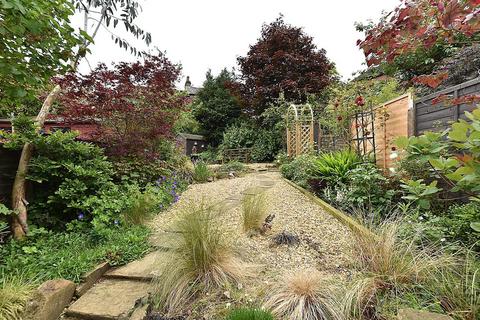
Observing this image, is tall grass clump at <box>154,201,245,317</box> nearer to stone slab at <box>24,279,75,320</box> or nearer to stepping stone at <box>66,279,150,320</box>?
stepping stone at <box>66,279,150,320</box>

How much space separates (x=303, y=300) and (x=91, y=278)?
1.87m

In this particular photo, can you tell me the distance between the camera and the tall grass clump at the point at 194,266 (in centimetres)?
209

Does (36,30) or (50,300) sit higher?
(36,30)

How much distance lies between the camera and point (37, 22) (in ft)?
6.68

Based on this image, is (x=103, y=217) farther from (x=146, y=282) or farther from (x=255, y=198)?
(x=255, y=198)

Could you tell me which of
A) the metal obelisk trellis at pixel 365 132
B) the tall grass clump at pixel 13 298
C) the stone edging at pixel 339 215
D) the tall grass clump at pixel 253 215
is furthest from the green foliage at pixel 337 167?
the tall grass clump at pixel 13 298

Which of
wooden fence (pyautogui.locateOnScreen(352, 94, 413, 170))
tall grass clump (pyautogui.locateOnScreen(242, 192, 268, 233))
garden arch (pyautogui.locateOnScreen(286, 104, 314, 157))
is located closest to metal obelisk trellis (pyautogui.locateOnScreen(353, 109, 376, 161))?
wooden fence (pyautogui.locateOnScreen(352, 94, 413, 170))

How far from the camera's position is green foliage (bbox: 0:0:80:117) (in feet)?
6.62

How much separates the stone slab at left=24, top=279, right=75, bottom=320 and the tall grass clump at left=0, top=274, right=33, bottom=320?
6 cm

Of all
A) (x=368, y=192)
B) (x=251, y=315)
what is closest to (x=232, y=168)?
(x=368, y=192)

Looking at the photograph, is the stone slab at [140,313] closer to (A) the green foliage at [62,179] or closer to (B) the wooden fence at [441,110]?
(A) the green foliage at [62,179]

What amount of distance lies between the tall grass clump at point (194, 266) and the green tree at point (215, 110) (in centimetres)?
1480

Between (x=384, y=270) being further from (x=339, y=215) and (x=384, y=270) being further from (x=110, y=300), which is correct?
(x=110, y=300)

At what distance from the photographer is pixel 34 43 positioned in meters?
2.38
